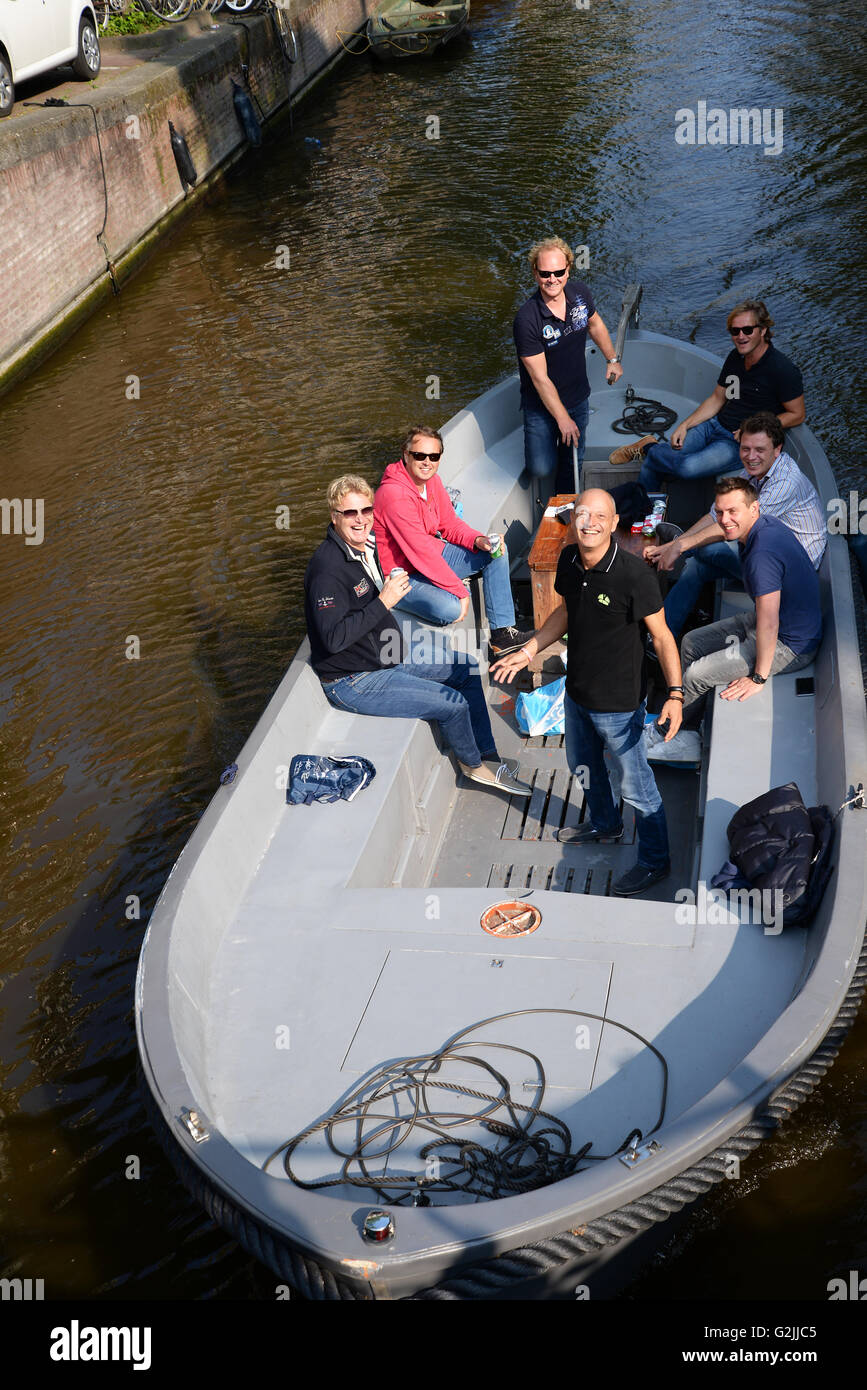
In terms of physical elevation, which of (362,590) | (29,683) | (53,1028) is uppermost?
(362,590)

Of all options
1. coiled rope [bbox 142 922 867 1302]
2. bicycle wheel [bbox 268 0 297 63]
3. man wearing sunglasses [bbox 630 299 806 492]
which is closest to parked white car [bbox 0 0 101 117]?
bicycle wheel [bbox 268 0 297 63]

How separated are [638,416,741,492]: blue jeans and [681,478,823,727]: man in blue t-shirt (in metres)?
1.41

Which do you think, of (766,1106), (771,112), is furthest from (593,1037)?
(771,112)

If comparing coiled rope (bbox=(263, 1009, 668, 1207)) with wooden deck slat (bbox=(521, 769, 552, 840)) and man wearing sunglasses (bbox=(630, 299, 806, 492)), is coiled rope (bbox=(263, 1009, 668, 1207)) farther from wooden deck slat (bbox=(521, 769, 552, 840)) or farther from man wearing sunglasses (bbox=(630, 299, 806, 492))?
man wearing sunglasses (bbox=(630, 299, 806, 492))

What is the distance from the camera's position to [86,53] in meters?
13.1

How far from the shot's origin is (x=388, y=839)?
172 inches

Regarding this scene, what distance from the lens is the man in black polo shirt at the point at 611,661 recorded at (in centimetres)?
391

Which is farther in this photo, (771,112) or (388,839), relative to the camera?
(771,112)

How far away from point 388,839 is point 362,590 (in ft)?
3.23

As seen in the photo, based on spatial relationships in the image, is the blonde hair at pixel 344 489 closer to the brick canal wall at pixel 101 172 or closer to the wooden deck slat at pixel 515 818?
the wooden deck slat at pixel 515 818

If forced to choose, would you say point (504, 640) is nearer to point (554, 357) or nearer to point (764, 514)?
point (764, 514)

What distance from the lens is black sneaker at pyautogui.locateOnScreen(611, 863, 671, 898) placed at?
439 cm

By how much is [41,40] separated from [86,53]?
4.70 feet
